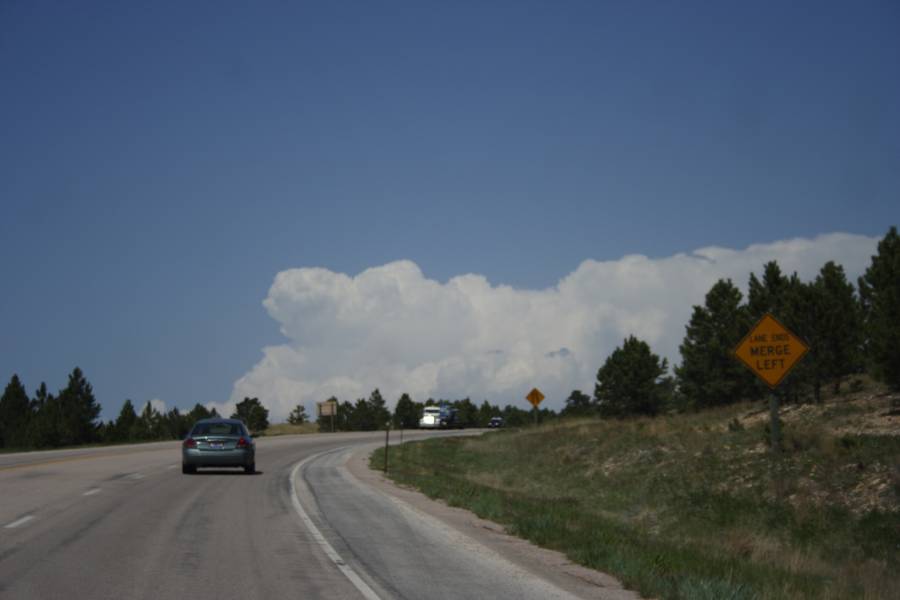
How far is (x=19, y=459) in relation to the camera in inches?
1292

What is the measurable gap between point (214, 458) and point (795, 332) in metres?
22.8

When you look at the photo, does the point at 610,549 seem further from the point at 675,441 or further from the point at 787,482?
the point at 675,441

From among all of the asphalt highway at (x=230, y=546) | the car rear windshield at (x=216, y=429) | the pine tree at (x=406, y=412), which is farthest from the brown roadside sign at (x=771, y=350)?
the pine tree at (x=406, y=412)

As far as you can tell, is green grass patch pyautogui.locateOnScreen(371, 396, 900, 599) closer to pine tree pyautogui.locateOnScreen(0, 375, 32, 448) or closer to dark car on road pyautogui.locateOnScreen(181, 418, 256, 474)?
dark car on road pyautogui.locateOnScreen(181, 418, 256, 474)

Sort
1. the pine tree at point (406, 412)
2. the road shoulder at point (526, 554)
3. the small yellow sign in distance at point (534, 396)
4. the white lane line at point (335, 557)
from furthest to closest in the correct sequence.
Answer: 1. the pine tree at point (406, 412)
2. the small yellow sign in distance at point (534, 396)
3. the road shoulder at point (526, 554)
4. the white lane line at point (335, 557)

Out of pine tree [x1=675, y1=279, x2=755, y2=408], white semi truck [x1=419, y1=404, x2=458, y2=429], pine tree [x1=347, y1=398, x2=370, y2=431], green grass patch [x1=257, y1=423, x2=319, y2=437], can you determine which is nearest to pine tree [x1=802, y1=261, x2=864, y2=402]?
pine tree [x1=675, y1=279, x2=755, y2=408]

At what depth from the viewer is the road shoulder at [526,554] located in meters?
9.36

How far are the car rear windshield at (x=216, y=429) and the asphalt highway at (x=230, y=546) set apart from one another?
3.46m

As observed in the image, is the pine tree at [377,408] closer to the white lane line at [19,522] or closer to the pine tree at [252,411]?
the pine tree at [252,411]

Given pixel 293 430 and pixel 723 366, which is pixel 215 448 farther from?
pixel 293 430

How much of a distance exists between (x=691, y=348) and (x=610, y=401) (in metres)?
15.9

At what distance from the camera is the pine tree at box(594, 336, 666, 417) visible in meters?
70.4

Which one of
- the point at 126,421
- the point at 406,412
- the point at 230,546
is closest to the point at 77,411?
the point at 126,421

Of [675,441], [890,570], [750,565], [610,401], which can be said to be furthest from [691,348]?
[750,565]
